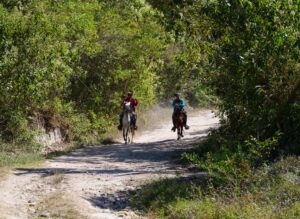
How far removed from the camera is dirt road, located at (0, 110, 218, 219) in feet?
34.4

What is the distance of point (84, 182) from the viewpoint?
12.9 metres

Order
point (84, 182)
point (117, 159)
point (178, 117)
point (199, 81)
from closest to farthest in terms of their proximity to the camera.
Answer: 1. point (84, 182)
2. point (117, 159)
3. point (199, 81)
4. point (178, 117)

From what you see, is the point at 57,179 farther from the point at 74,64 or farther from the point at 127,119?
the point at 74,64

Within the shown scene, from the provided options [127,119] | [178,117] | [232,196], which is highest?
[127,119]

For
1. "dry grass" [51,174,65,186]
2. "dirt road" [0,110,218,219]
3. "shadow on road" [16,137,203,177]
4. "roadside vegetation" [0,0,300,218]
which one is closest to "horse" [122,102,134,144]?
"shadow on road" [16,137,203,177]

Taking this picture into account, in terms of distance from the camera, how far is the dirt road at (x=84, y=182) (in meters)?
10.5

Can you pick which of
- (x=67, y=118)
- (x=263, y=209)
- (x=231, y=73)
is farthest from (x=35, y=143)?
(x=263, y=209)

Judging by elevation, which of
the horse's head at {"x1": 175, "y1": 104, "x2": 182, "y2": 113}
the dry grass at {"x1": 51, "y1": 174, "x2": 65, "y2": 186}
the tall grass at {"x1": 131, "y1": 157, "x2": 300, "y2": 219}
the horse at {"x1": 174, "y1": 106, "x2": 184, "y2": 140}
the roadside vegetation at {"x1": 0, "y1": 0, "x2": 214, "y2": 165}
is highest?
the roadside vegetation at {"x1": 0, "y1": 0, "x2": 214, "y2": 165}

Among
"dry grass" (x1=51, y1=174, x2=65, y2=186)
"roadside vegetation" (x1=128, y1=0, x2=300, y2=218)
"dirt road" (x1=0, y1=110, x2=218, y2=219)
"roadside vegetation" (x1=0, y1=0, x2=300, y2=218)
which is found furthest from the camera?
"dry grass" (x1=51, y1=174, x2=65, y2=186)

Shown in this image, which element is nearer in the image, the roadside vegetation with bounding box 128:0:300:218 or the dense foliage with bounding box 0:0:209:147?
the roadside vegetation with bounding box 128:0:300:218

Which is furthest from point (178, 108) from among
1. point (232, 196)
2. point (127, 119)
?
point (232, 196)

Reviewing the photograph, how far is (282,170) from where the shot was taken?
10.5 m

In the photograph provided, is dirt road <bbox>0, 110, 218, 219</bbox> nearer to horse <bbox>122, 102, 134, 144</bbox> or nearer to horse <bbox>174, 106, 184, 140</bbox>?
horse <bbox>122, 102, 134, 144</bbox>

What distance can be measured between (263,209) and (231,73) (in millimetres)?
6701
